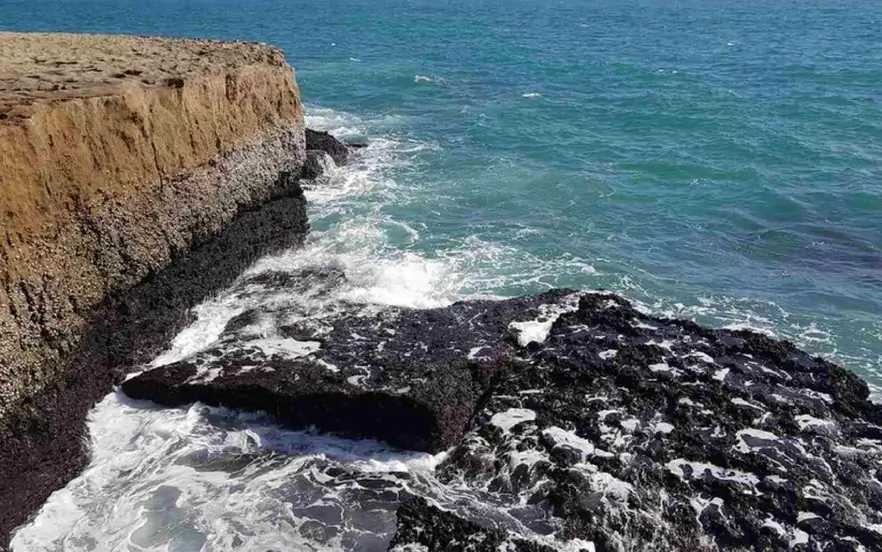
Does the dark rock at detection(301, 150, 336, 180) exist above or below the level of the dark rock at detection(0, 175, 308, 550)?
below

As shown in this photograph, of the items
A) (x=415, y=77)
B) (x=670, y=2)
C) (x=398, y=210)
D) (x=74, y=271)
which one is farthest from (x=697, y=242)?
(x=670, y=2)

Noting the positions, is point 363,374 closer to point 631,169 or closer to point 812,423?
point 812,423

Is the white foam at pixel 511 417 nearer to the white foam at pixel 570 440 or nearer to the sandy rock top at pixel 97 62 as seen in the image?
the white foam at pixel 570 440

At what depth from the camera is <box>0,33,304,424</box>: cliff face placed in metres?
11.7

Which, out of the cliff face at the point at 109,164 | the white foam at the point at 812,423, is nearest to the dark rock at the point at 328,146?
the cliff face at the point at 109,164

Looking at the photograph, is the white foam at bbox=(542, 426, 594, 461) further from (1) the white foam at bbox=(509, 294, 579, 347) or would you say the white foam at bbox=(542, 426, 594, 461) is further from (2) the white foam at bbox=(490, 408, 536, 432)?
(1) the white foam at bbox=(509, 294, 579, 347)

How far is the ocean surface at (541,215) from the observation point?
1159 centimetres

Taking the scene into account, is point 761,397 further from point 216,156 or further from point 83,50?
point 83,50

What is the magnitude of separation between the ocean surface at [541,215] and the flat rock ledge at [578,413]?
2.43ft

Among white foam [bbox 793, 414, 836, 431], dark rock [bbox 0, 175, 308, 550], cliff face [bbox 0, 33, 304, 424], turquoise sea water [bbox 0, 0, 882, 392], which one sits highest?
cliff face [bbox 0, 33, 304, 424]

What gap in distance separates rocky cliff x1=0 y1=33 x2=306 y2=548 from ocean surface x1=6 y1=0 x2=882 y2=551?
31.2 inches

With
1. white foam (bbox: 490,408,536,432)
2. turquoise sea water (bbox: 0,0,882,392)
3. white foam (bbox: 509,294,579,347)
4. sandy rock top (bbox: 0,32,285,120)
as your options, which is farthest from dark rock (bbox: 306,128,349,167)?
white foam (bbox: 490,408,536,432)

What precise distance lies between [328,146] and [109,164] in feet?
44.6

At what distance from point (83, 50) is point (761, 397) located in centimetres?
1668
